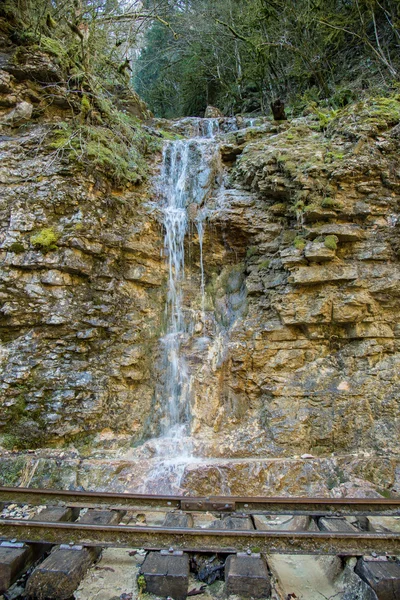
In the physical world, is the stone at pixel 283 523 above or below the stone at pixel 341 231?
below

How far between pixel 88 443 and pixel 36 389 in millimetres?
1190

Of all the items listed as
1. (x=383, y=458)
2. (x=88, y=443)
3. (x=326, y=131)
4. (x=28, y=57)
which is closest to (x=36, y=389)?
(x=88, y=443)

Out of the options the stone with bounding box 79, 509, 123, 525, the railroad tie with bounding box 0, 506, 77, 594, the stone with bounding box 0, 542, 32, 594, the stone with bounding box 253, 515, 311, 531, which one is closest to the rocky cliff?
the stone with bounding box 253, 515, 311, 531

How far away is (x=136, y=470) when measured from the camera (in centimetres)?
519

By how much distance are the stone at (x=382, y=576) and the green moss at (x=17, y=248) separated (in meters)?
5.81

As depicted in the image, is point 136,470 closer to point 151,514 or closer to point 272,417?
point 151,514

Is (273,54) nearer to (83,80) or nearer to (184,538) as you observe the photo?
(83,80)

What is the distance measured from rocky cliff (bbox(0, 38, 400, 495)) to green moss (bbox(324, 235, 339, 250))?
0.33 feet

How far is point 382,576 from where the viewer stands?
2.39 metres

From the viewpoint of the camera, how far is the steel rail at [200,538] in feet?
9.60

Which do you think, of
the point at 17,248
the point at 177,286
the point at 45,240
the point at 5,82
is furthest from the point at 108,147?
the point at 177,286

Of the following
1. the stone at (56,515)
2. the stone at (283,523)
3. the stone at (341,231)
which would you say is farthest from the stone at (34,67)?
the stone at (283,523)

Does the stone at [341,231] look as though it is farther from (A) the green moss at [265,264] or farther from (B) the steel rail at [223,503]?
(B) the steel rail at [223,503]

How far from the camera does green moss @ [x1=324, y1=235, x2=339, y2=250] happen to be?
5.79m
